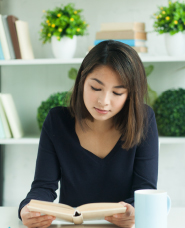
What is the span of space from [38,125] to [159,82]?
33.3 inches

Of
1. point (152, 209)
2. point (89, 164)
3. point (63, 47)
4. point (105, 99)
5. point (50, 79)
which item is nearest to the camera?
point (152, 209)

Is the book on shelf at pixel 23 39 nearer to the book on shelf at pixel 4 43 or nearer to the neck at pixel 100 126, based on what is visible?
the book on shelf at pixel 4 43

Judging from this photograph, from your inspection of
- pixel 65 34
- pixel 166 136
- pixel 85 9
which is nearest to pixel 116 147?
pixel 166 136

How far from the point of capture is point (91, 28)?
2164 millimetres

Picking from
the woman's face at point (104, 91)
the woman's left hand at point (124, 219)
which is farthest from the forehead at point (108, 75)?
the woman's left hand at point (124, 219)

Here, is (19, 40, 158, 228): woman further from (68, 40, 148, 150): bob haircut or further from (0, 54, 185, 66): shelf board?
(0, 54, 185, 66): shelf board

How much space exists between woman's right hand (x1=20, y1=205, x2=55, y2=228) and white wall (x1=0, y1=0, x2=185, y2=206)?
1376 millimetres

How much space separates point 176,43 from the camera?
6.20ft

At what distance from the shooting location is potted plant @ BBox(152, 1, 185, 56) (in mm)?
1820

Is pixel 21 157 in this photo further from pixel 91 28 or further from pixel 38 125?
pixel 91 28

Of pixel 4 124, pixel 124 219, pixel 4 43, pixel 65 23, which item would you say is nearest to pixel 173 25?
pixel 65 23

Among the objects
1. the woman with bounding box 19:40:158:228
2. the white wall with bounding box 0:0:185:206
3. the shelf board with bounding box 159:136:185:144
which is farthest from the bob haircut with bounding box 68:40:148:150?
the white wall with bounding box 0:0:185:206

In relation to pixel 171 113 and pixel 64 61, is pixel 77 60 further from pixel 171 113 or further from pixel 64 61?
pixel 171 113

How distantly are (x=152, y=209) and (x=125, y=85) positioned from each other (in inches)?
17.3
